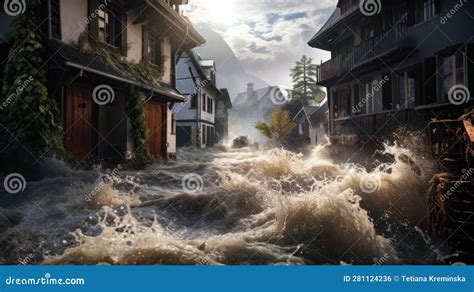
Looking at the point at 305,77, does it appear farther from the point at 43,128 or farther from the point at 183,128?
the point at 43,128

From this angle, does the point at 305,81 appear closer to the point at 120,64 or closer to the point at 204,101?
the point at 204,101

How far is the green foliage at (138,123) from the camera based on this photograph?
39.8 ft

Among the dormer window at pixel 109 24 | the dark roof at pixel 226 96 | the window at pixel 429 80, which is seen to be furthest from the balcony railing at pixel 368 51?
the dark roof at pixel 226 96

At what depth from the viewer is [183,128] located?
28.9 metres

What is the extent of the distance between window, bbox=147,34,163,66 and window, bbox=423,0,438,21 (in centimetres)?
1143

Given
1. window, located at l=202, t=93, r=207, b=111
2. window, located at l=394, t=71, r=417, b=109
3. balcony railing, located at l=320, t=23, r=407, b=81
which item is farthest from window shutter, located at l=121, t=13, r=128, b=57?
window, located at l=202, t=93, r=207, b=111

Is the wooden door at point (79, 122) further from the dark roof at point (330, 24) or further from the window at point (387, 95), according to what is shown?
the dark roof at point (330, 24)

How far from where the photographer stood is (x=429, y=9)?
40.6 feet

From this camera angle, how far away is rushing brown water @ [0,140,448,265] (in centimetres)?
416

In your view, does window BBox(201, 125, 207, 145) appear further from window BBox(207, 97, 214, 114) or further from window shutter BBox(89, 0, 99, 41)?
window shutter BBox(89, 0, 99, 41)

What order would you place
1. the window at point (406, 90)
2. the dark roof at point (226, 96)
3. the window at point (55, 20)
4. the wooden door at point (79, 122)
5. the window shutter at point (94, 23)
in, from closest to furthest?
the window at point (55, 20)
the wooden door at point (79, 122)
the window shutter at point (94, 23)
the window at point (406, 90)
the dark roof at point (226, 96)

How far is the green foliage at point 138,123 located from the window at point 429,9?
1138 cm
